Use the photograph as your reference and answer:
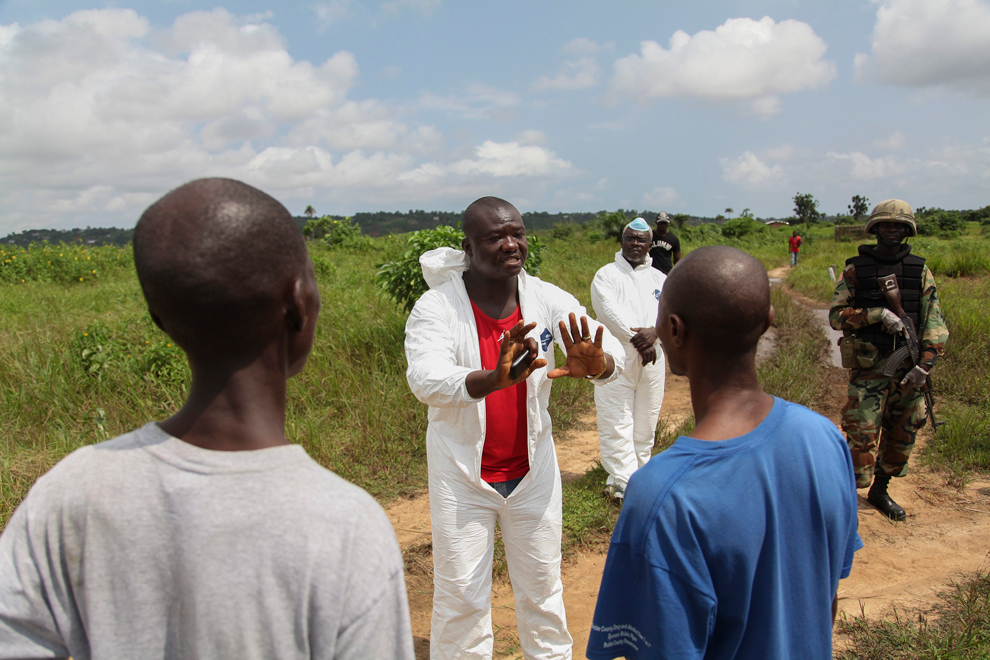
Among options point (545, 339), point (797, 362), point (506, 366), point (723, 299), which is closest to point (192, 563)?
point (723, 299)

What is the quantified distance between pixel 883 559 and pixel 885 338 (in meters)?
1.45

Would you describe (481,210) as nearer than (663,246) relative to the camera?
Yes

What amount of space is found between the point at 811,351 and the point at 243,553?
8769 mm

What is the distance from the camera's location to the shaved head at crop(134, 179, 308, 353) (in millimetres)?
972

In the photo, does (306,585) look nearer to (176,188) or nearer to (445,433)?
(176,188)

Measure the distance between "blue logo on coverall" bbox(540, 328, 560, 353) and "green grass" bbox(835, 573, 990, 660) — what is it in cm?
207

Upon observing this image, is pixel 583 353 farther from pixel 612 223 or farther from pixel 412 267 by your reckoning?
pixel 612 223

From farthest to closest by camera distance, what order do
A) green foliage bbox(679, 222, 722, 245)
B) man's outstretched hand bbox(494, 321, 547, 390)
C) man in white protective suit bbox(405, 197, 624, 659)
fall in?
green foliage bbox(679, 222, 722, 245), man in white protective suit bbox(405, 197, 624, 659), man's outstretched hand bbox(494, 321, 547, 390)

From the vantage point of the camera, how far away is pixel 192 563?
0.92m

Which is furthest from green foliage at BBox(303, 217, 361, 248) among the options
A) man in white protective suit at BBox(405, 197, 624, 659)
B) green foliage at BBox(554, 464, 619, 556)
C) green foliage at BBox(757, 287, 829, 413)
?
man in white protective suit at BBox(405, 197, 624, 659)

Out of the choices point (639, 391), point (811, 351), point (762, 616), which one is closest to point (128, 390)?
point (639, 391)

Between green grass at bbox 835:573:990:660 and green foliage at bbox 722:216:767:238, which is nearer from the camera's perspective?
green grass at bbox 835:573:990:660

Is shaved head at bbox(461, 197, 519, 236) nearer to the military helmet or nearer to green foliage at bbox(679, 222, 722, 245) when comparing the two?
the military helmet

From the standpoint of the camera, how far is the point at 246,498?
935 mm
